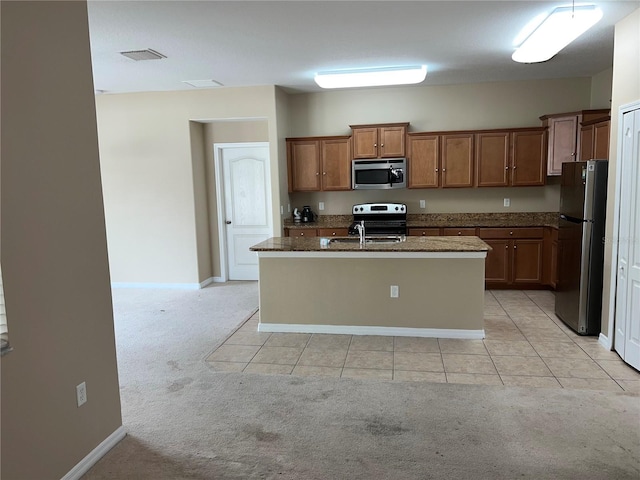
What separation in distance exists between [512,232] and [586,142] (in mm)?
1342

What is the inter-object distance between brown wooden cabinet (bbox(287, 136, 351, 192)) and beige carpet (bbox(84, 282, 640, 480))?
11.1 feet

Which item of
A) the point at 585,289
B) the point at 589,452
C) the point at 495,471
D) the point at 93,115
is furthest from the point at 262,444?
the point at 585,289

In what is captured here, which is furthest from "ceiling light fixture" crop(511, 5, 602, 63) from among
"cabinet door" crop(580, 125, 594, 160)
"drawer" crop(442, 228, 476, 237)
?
"drawer" crop(442, 228, 476, 237)

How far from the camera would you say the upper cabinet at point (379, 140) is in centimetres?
616

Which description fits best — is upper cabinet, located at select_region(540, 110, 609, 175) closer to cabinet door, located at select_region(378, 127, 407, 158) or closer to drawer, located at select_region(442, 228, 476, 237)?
drawer, located at select_region(442, 228, 476, 237)

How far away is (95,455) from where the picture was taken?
2.47m

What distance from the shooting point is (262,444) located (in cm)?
260

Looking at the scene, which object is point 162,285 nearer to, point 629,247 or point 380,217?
point 380,217

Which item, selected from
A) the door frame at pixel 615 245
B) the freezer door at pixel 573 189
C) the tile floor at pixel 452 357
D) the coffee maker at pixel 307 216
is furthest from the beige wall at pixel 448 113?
the door frame at pixel 615 245

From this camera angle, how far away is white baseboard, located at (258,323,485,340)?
13.9ft

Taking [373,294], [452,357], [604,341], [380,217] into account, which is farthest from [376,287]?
[380,217]

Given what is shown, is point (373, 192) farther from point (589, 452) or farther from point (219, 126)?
point (589, 452)

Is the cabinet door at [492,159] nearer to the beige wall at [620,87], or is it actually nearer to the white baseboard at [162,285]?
the beige wall at [620,87]

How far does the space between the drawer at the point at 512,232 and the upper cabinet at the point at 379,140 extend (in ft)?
4.87
